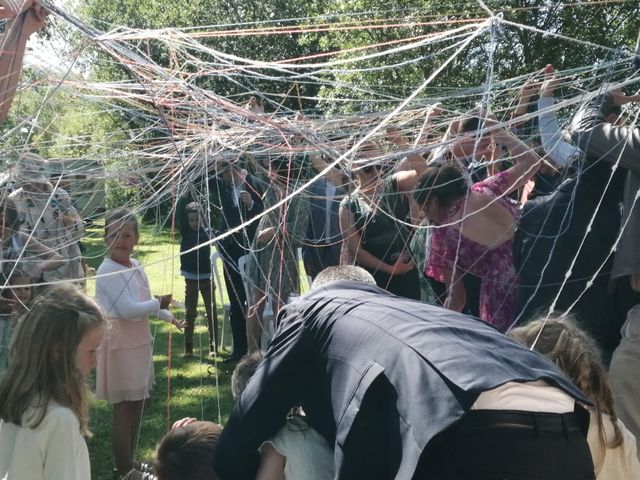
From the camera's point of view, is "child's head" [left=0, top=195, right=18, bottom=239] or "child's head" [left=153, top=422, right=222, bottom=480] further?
"child's head" [left=0, top=195, right=18, bottom=239]

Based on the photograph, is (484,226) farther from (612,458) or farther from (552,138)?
(612,458)

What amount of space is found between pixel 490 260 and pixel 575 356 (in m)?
1.52

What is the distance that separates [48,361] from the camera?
258 centimetres

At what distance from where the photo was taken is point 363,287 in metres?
2.19

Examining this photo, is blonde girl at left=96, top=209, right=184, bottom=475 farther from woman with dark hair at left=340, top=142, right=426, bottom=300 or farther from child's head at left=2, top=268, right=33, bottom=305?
woman with dark hair at left=340, top=142, right=426, bottom=300

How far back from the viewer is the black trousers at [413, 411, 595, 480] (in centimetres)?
164

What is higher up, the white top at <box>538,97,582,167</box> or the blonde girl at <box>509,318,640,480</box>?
the white top at <box>538,97,582,167</box>

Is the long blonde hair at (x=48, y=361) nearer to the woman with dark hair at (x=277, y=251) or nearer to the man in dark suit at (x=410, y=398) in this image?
the man in dark suit at (x=410, y=398)

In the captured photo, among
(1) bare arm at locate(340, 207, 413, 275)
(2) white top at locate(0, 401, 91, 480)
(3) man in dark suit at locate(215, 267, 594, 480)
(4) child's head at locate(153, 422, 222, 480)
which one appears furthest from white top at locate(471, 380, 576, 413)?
(1) bare arm at locate(340, 207, 413, 275)

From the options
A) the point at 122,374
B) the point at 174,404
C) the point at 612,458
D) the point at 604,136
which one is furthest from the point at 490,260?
the point at 174,404

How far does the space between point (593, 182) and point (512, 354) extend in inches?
70.7

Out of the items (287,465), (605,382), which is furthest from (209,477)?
(605,382)

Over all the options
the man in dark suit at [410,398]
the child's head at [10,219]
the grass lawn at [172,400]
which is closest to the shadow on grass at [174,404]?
the grass lawn at [172,400]

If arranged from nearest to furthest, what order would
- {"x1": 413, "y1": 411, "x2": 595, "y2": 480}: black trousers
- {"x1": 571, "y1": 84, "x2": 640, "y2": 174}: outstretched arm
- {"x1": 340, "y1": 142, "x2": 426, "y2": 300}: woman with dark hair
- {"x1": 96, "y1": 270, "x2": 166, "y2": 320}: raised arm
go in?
{"x1": 413, "y1": 411, "x2": 595, "y2": 480}: black trousers → {"x1": 571, "y1": 84, "x2": 640, "y2": 174}: outstretched arm → {"x1": 96, "y1": 270, "x2": 166, "y2": 320}: raised arm → {"x1": 340, "y1": 142, "x2": 426, "y2": 300}: woman with dark hair
